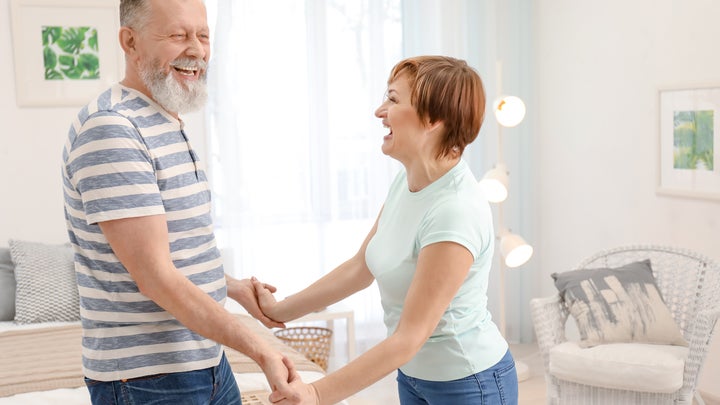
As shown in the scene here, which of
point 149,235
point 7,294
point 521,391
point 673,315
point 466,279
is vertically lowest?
point 521,391

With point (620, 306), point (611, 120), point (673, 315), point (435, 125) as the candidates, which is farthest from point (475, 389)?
point (611, 120)

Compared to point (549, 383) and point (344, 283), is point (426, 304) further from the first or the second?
point (549, 383)

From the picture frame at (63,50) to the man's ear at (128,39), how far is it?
114 inches

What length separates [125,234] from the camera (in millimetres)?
1500

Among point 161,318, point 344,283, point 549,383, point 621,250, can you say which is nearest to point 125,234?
point 161,318

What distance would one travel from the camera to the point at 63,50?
175 inches

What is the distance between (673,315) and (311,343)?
72.6 inches

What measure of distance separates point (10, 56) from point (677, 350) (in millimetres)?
3650

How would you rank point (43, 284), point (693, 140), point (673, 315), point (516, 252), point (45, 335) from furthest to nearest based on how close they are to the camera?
point (516, 252) < point (693, 140) < point (43, 284) < point (673, 315) < point (45, 335)

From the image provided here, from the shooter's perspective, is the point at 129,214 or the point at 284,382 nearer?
the point at 129,214

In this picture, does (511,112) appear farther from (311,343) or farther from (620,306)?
(311,343)

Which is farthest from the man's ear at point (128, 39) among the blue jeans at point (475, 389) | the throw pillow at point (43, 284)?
the throw pillow at point (43, 284)

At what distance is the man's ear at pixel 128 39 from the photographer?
169 cm

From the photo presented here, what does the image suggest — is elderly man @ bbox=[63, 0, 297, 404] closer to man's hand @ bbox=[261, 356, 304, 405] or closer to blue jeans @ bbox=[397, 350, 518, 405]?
man's hand @ bbox=[261, 356, 304, 405]
